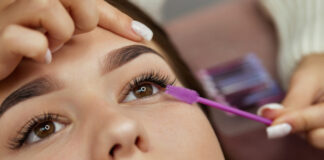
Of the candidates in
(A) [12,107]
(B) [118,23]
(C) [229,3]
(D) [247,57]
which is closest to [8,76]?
(A) [12,107]

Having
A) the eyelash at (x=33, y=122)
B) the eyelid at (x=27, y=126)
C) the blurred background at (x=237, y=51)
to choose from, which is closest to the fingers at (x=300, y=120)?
the blurred background at (x=237, y=51)

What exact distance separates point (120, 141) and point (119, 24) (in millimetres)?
251

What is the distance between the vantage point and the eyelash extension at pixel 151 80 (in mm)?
723

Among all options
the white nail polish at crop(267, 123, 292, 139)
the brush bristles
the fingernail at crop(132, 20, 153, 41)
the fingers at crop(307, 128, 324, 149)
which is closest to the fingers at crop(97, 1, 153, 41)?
the fingernail at crop(132, 20, 153, 41)

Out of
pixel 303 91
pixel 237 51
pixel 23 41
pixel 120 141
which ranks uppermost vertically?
pixel 237 51

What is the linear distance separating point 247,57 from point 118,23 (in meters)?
0.64

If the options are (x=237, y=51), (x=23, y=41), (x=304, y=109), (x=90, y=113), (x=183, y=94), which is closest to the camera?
(x=23, y=41)

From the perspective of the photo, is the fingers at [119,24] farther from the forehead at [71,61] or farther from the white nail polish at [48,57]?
the white nail polish at [48,57]

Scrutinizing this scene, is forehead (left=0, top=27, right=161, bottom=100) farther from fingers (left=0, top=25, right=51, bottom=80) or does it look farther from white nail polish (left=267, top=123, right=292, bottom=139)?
white nail polish (left=267, top=123, right=292, bottom=139)

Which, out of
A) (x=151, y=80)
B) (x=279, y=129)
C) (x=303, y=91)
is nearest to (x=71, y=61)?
(x=151, y=80)

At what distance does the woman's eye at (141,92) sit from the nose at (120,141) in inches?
5.0

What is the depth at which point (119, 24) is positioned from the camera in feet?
2.41

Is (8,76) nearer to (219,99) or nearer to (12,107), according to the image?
(12,107)

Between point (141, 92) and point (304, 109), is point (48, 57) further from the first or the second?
point (304, 109)
